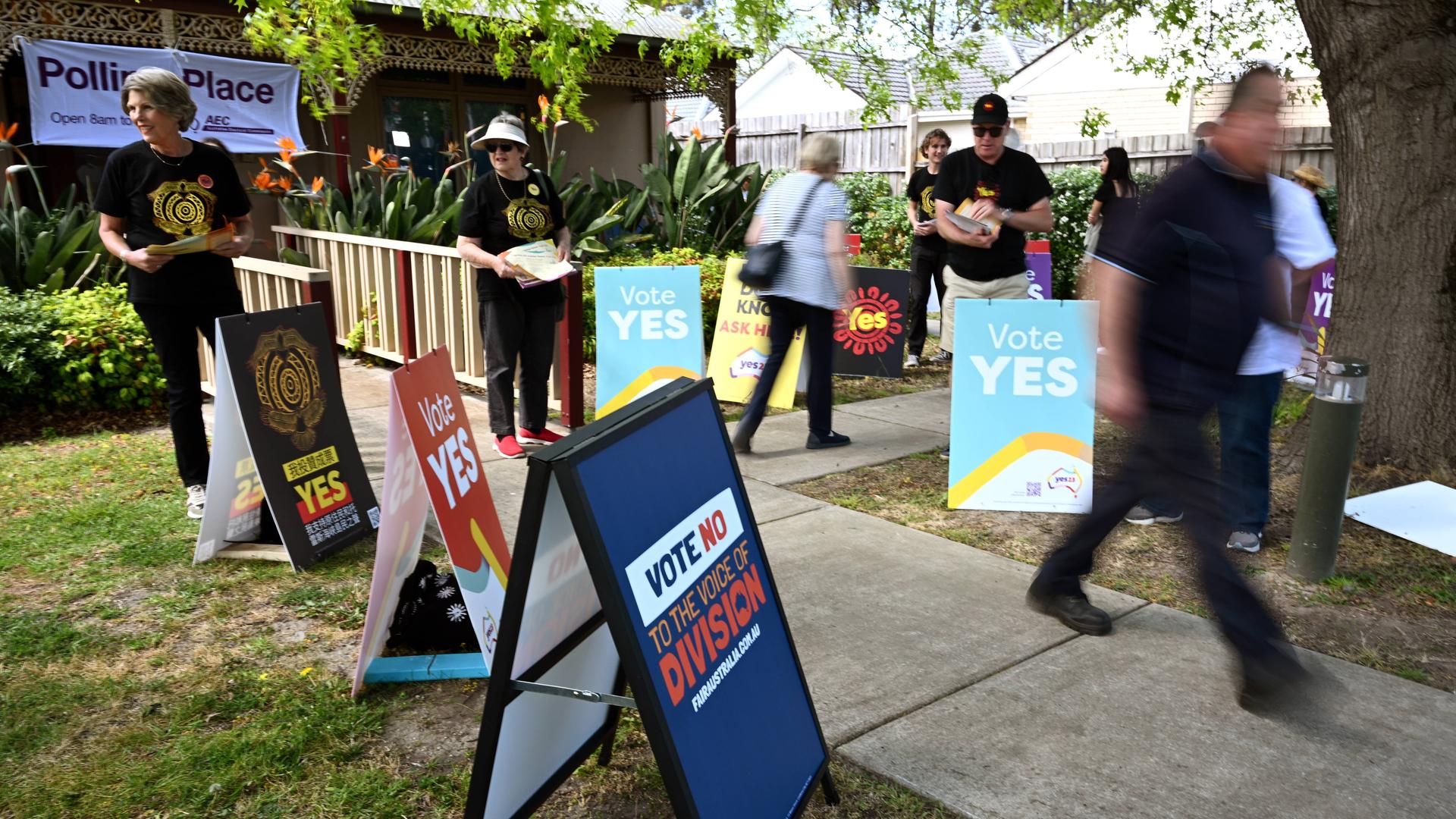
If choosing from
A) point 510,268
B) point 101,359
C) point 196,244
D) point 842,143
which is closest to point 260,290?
point 101,359

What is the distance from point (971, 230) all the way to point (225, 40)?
27.9ft

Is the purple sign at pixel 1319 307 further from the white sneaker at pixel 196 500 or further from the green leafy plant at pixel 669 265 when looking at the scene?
the white sneaker at pixel 196 500

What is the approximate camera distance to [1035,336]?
16.9 feet

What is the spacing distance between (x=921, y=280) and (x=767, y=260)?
344cm

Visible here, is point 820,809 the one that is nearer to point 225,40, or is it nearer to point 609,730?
point 609,730

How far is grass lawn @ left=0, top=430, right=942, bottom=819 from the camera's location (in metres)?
2.70

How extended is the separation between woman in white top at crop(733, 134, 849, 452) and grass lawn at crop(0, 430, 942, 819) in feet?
8.17

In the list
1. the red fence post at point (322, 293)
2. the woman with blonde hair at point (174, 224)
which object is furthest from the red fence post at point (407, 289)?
the woman with blonde hair at point (174, 224)

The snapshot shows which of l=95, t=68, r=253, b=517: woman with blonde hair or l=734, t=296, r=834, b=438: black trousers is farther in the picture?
l=734, t=296, r=834, b=438: black trousers

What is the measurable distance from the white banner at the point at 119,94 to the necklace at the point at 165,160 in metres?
6.17

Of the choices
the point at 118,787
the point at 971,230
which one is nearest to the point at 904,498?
the point at 971,230

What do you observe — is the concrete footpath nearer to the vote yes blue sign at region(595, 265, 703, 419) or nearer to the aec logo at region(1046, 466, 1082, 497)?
the aec logo at region(1046, 466, 1082, 497)

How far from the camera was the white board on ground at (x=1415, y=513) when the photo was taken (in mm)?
4598

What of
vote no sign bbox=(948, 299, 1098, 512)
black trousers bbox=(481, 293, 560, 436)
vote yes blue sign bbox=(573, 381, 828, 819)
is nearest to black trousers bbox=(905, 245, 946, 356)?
vote no sign bbox=(948, 299, 1098, 512)
